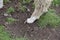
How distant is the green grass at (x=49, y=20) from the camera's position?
11.3 feet

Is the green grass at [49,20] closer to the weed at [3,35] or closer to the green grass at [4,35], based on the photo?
the green grass at [4,35]

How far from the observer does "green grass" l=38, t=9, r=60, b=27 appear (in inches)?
136

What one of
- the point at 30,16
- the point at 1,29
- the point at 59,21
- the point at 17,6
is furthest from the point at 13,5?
the point at 59,21

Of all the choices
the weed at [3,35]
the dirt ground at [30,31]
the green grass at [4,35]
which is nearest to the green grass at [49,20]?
the dirt ground at [30,31]

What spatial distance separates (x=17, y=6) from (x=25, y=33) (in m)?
0.77

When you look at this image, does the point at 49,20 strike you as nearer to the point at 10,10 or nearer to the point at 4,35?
the point at 10,10

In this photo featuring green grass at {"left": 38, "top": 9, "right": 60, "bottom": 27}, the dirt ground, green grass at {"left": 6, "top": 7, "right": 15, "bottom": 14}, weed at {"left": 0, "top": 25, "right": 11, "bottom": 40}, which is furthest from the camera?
green grass at {"left": 6, "top": 7, "right": 15, "bottom": 14}

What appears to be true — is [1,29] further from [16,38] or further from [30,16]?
[30,16]

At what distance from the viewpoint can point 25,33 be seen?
3.23 meters

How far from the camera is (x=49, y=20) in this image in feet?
11.6

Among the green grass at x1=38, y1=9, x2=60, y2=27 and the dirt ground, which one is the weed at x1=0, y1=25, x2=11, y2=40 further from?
the green grass at x1=38, y1=9, x2=60, y2=27

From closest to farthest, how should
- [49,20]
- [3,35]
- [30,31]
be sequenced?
1. [3,35]
2. [30,31]
3. [49,20]

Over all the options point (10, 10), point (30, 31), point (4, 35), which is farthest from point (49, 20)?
point (4, 35)

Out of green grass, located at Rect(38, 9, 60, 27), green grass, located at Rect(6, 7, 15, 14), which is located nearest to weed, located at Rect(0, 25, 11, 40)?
green grass, located at Rect(6, 7, 15, 14)
